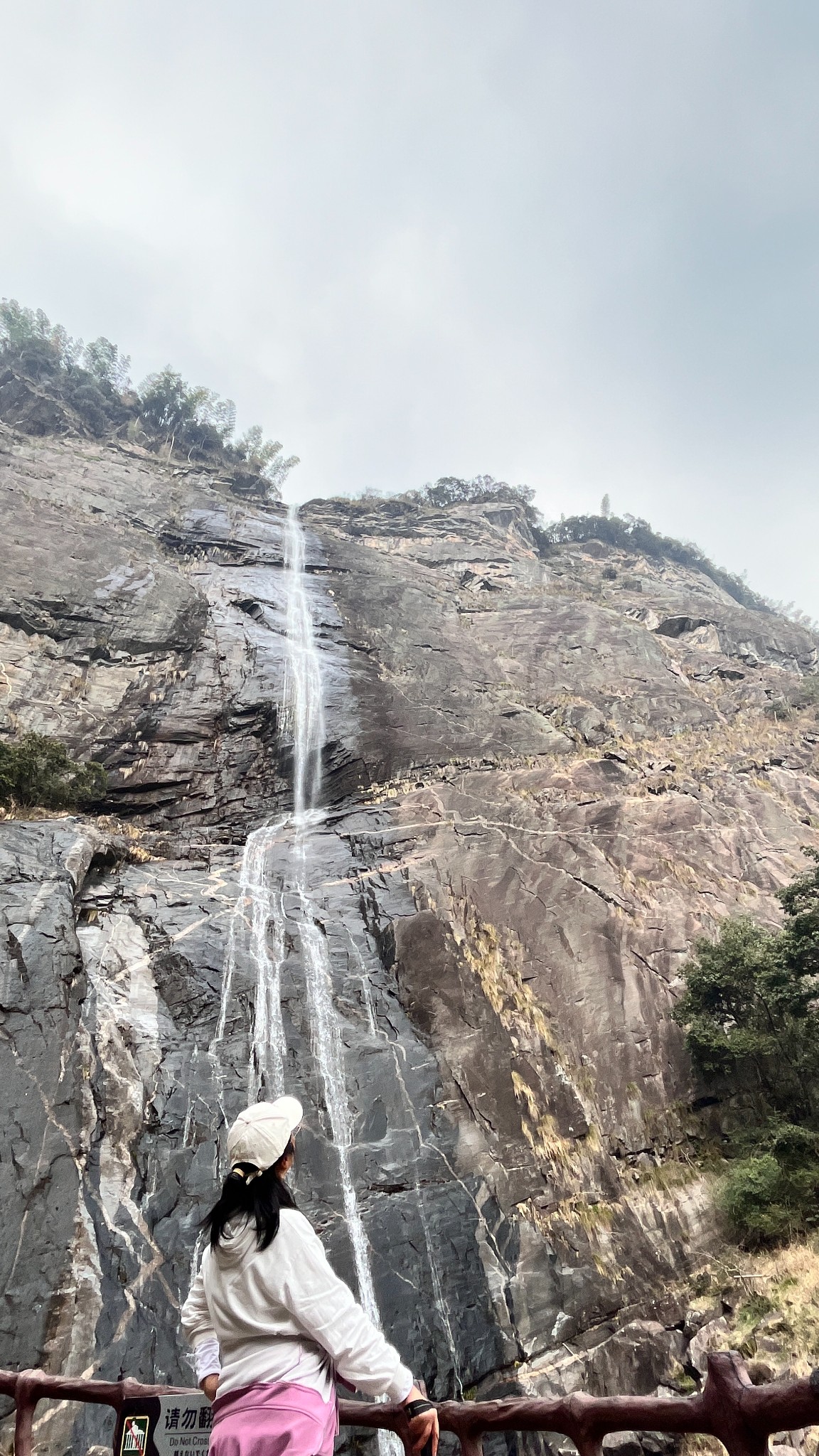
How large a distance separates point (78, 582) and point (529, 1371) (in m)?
20.8

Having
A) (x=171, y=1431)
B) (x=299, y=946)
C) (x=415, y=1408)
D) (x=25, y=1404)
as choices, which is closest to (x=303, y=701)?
(x=299, y=946)

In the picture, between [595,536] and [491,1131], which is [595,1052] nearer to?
[491,1131]

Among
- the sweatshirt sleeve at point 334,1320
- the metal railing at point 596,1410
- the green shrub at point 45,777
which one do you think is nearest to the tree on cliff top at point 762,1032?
the metal railing at point 596,1410

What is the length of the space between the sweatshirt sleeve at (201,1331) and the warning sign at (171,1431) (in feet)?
0.26

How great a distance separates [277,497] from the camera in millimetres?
46469

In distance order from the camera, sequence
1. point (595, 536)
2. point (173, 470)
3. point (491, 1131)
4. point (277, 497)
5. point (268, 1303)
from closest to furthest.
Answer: point (268, 1303)
point (491, 1131)
point (173, 470)
point (277, 497)
point (595, 536)

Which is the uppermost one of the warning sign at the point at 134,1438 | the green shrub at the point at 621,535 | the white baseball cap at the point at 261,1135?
the green shrub at the point at 621,535

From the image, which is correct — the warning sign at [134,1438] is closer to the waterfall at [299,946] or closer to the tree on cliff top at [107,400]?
the waterfall at [299,946]

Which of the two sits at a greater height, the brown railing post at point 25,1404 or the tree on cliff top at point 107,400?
the tree on cliff top at point 107,400

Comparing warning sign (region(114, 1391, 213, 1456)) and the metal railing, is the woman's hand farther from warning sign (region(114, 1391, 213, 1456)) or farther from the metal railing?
warning sign (region(114, 1391, 213, 1456))

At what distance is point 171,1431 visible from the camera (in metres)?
2.22

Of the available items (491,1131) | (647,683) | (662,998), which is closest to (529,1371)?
(491,1131)

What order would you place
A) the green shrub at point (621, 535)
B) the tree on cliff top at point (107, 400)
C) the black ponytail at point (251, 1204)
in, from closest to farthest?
the black ponytail at point (251, 1204)
the tree on cliff top at point (107, 400)
the green shrub at point (621, 535)

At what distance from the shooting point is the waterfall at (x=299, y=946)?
10.1m
